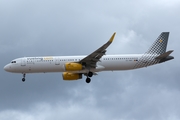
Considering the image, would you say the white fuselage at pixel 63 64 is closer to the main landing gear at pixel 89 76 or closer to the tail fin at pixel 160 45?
the main landing gear at pixel 89 76

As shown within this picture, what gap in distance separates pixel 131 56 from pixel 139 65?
1.62m

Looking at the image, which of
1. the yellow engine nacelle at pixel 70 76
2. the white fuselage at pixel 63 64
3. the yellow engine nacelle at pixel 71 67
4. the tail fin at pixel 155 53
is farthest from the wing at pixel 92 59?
the tail fin at pixel 155 53

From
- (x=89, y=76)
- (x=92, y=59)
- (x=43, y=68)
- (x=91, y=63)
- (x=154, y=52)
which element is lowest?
(x=89, y=76)

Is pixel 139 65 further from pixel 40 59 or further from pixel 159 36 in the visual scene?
pixel 40 59

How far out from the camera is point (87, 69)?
2324 inches

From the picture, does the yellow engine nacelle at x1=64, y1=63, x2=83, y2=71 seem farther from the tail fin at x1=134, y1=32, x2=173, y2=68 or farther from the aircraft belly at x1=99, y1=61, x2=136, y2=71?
the tail fin at x1=134, y1=32, x2=173, y2=68

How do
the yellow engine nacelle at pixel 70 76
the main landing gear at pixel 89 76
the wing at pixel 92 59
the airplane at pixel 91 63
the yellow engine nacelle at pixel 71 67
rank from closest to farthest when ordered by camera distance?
1. the yellow engine nacelle at pixel 71 67
2. the wing at pixel 92 59
3. the airplane at pixel 91 63
4. the main landing gear at pixel 89 76
5. the yellow engine nacelle at pixel 70 76

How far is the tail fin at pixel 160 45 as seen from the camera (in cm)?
6138

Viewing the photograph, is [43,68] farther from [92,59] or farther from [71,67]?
[92,59]

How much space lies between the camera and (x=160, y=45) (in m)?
62.6

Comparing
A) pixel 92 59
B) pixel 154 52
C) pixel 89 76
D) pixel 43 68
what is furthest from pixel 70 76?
pixel 154 52

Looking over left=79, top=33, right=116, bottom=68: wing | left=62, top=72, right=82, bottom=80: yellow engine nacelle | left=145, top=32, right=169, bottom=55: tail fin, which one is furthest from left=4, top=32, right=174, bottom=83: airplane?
left=62, top=72, right=82, bottom=80: yellow engine nacelle

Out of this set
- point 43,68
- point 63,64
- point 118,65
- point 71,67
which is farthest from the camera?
point 63,64

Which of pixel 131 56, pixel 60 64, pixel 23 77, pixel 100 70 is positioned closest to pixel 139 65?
pixel 131 56
